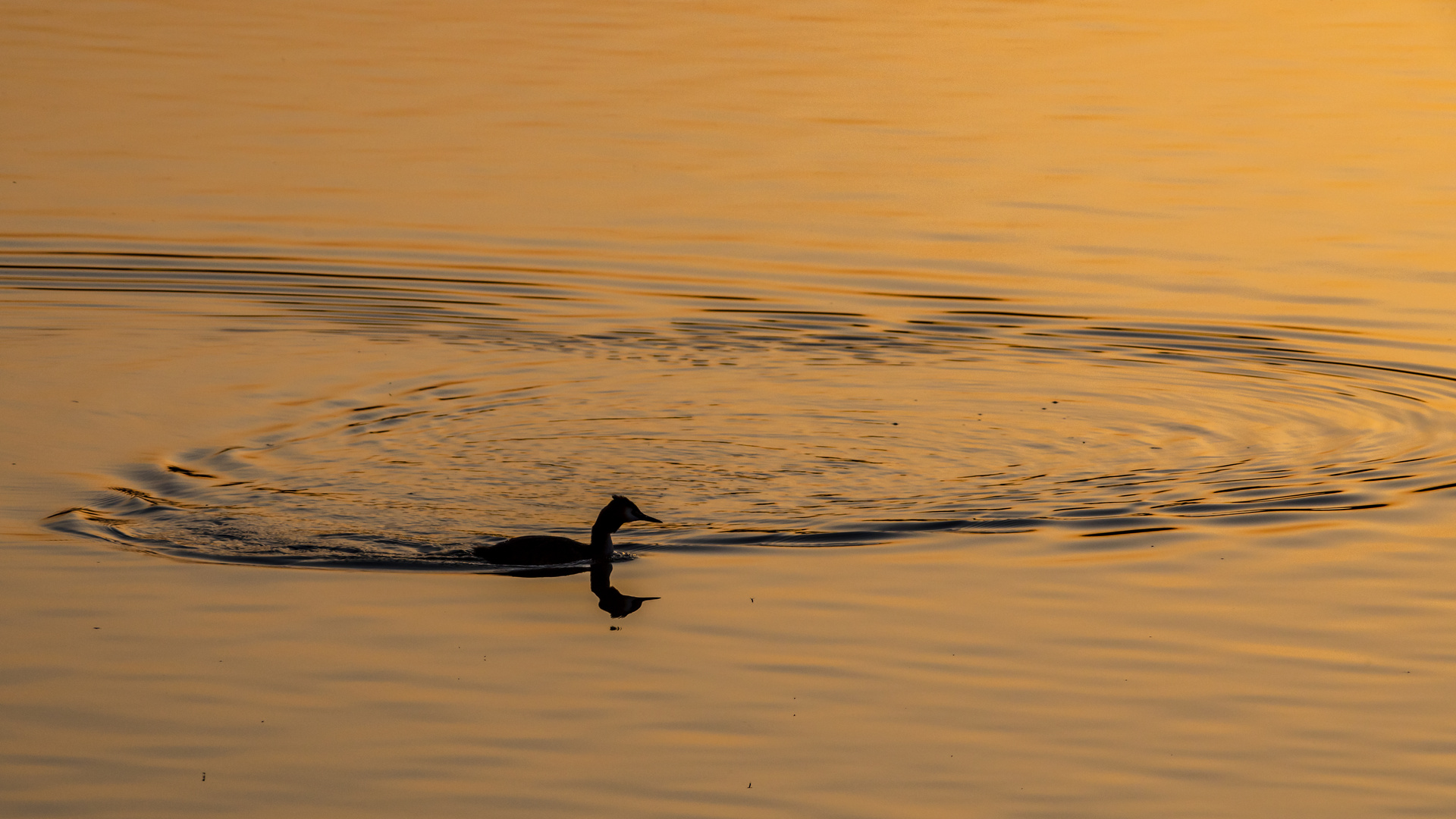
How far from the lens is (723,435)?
16797 millimetres

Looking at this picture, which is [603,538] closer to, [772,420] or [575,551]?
[575,551]

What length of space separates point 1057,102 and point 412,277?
12.9m

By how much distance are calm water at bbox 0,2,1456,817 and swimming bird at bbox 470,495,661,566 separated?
0.14m

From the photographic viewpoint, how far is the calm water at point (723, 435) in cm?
1059

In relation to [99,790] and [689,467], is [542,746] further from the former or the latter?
[689,467]

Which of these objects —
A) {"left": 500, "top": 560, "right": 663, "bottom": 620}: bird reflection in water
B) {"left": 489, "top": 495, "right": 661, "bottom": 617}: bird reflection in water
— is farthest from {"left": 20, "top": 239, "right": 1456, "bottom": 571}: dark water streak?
{"left": 500, "top": 560, "right": 663, "bottom": 620}: bird reflection in water

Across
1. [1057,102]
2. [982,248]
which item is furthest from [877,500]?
[1057,102]

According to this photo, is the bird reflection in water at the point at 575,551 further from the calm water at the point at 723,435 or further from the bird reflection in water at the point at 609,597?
the calm water at the point at 723,435

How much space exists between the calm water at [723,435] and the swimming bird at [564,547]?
142 mm

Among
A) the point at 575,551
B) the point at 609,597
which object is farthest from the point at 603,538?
the point at 609,597

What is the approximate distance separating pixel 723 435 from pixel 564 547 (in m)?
3.30

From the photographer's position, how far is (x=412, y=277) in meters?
21.6

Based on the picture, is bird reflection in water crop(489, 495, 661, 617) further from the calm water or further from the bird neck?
the calm water

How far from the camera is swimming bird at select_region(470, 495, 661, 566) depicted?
13.7 metres
